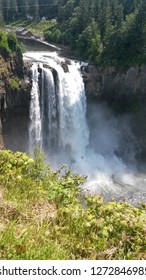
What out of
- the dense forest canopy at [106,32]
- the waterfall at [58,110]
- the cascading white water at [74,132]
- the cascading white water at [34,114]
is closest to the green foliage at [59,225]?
the cascading white water at [74,132]

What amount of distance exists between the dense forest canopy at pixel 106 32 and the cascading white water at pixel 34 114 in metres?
9.64

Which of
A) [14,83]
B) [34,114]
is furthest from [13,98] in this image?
[34,114]

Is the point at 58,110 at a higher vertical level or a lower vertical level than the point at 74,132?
higher

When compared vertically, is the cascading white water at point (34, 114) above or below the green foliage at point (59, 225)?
above

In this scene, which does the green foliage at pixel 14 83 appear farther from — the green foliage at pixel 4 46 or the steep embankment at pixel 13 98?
the green foliage at pixel 4 46

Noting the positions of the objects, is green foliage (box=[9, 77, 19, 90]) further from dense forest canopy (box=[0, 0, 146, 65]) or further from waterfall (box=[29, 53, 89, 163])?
dense forest canopy (box=[0, 0, 146, 65])

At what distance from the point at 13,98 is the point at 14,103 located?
0.51m

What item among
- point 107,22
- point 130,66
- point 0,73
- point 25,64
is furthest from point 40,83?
point 107,22

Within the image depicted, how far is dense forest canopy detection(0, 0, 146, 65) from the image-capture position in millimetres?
36031

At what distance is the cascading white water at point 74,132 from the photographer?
98.9 feet

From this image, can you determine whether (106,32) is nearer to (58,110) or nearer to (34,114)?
(58,110)

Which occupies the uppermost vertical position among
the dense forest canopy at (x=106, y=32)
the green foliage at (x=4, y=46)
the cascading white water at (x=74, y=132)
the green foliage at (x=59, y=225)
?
the dense forest canopy at (x=106, y=32)

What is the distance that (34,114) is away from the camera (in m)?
30.4
